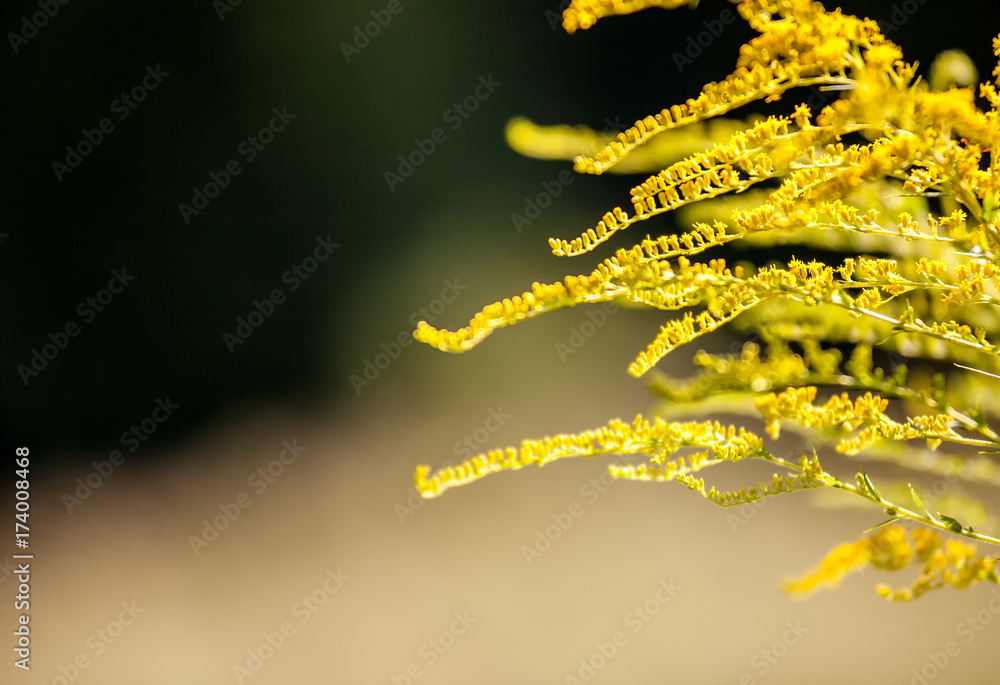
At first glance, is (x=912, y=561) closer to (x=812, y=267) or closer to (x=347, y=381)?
(x=812, y=267)

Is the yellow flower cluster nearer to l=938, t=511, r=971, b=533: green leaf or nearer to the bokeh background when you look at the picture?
l=938, t=511, r=971, b=533: green leaf

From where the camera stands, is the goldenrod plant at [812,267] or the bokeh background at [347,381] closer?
the goldenrod plant at [812,267]

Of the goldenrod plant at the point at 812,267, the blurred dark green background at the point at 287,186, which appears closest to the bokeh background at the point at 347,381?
the blurred dark green background at the point at 287,186

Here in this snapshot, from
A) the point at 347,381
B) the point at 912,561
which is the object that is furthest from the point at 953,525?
the point at 347,381

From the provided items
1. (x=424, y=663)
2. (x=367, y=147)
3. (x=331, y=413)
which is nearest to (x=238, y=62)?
(x=367, y=147)

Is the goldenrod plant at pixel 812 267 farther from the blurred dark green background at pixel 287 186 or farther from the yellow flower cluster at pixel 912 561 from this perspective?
the blurred dark green background at pixel 287 186

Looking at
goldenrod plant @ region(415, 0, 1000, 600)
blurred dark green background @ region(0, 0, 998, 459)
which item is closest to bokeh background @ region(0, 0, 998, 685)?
blurred dark green background @ region(0, 0, 998, 459)

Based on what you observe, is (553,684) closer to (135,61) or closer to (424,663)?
(424,663)
